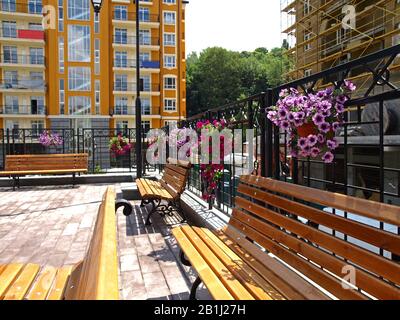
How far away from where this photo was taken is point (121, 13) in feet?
150

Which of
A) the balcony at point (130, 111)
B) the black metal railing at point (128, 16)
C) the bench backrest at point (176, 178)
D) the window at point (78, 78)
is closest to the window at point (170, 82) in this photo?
the balcony at point (130, 111)

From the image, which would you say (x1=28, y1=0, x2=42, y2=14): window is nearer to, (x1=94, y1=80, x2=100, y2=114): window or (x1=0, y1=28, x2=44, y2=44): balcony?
(x1=0, y1=28, x2=44, y2=44): balcony

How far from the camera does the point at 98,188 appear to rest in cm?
1045

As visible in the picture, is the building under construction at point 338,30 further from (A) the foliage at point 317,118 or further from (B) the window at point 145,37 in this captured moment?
(B) the window at point 145,37

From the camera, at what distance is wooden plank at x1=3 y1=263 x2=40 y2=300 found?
7.08ft

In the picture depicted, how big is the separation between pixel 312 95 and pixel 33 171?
357 inches

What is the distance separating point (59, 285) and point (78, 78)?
4447 cm

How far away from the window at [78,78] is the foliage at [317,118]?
142 ft

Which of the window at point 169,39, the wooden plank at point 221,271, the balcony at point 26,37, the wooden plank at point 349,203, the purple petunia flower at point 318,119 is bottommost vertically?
the wooden plank at point 221,271

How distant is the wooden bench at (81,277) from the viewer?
1.36 metres

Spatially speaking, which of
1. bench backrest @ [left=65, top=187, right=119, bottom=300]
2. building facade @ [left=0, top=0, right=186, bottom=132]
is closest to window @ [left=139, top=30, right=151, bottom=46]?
building facade @ [left=0, top=0, right=186, bottom=132]

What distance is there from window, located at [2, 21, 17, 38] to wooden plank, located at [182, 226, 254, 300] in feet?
155

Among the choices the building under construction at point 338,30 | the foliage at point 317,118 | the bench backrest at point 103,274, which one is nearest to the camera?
the bench backrest at point 103,274
